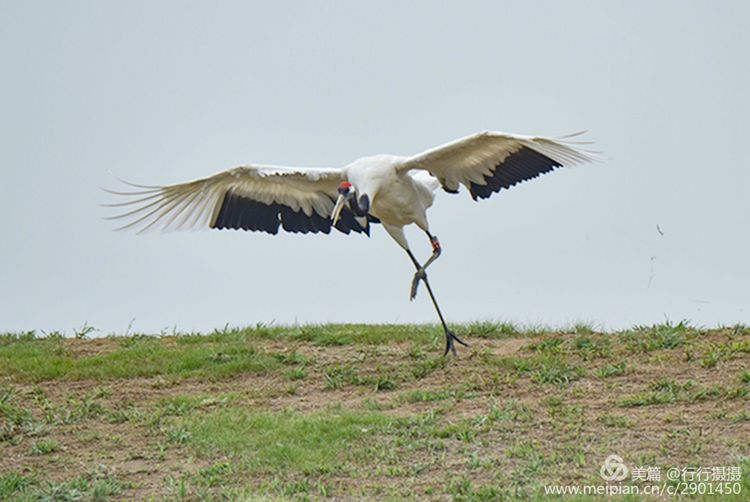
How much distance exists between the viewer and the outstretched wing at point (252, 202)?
34.9 feet

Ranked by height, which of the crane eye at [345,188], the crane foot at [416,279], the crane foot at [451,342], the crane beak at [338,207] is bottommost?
the crane foot at [451,342]

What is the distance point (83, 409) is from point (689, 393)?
169 inches

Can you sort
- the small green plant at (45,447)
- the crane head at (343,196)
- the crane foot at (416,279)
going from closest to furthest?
the small green plant at (45,447) → the crane head at (343,196) → the crane foot at (416,279)

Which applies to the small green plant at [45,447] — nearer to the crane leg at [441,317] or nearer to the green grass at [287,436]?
the green grass at [287,436]

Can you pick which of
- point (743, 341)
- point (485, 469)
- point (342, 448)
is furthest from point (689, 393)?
point (342, 448)

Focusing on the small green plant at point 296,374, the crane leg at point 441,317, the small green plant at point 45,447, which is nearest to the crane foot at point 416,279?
the crane leg at point 441,317

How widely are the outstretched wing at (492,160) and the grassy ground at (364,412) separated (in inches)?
54.1

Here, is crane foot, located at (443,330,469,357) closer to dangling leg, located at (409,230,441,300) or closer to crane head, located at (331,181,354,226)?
dangling leg, located at (409,230,441,300)

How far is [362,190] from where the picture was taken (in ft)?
33.6

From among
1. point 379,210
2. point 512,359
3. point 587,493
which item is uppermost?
point 379,210

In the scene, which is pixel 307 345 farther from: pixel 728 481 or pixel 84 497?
pixel 728 481

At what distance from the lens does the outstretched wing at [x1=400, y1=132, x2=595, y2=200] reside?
9.41m

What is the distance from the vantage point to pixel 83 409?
8.89 metres

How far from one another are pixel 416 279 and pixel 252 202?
1.63m
